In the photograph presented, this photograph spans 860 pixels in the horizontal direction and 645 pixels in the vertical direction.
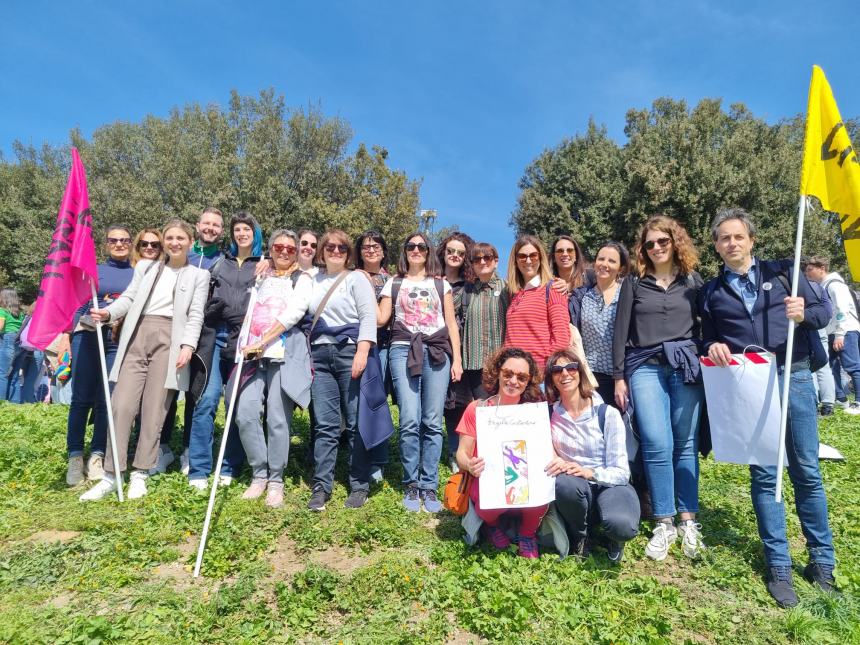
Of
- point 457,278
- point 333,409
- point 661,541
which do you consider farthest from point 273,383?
point 661,541

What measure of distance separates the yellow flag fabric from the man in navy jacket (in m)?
0.63

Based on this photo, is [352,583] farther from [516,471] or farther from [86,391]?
[86,391]

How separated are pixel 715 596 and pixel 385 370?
3684 mm

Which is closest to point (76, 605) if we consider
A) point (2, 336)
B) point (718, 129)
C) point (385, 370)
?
point (385, 370)

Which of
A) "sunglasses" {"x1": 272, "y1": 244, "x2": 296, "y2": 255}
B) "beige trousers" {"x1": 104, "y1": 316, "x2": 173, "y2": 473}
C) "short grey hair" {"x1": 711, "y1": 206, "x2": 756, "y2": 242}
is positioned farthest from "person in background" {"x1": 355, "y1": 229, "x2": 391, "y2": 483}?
"short grey hair" {"x1": 711, "y1": 206, "x2": 756, "y2": 242}

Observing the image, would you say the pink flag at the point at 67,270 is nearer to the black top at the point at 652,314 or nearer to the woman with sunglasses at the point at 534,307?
the woman with sunglasses at the point at 534,307

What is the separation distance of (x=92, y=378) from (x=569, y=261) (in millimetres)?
5528

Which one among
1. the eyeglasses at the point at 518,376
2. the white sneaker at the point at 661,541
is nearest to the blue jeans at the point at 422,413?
the eyeglasses at the point at 518,376

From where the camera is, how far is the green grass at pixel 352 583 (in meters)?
3.39

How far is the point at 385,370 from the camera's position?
5.92 meters

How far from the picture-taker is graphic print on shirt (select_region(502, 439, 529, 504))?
4086mm

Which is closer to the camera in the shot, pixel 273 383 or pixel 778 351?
pixel 778 351

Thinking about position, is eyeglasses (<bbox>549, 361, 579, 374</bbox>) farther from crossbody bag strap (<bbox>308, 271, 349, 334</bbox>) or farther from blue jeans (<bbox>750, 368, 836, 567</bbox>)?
crossbody bag strap (<bbox>308, 271, 349, 334</bbox>)

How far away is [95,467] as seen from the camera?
5.77 m
